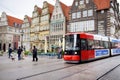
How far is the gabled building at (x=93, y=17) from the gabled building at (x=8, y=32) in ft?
108

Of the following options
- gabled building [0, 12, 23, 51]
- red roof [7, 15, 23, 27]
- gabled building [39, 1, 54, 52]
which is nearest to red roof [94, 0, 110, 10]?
gabled building [39, 1, 54, 52]

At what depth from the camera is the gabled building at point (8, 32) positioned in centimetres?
7075

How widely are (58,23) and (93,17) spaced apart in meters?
11.0

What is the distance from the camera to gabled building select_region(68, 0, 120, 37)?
4144cm

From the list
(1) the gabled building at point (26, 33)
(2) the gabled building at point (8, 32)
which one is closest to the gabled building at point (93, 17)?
(1) the gabled building at point (26, 33)

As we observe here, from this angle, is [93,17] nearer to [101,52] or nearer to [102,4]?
[102,4]

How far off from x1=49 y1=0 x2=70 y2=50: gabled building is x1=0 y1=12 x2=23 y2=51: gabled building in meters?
24.6

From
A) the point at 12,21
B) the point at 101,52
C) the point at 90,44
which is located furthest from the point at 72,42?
the point at 12,21

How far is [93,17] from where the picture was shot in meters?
42.5

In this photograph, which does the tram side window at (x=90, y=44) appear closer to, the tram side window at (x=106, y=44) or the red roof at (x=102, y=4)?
the tram side window at (x=106, y=44)

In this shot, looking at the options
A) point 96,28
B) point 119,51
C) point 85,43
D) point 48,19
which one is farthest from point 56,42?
point 85,43

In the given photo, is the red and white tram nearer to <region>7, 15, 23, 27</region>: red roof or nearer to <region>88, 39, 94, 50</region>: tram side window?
<region>88, 39, 94, 50</region>: tram side window

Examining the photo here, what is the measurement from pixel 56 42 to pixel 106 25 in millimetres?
14477

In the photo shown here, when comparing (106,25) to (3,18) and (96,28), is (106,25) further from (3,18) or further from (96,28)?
(3,18)
